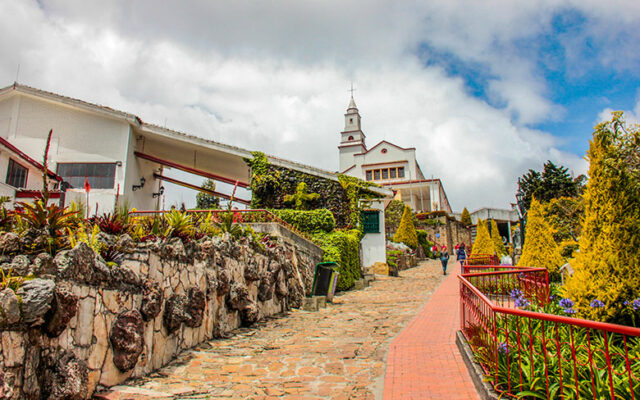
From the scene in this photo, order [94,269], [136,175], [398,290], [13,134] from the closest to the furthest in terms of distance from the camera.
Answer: [94,269], [398,290], [13,134], [136,175]

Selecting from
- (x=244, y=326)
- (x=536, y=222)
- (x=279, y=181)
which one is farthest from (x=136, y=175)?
(x=536, y=222)

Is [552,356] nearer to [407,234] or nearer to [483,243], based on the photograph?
[483,243]

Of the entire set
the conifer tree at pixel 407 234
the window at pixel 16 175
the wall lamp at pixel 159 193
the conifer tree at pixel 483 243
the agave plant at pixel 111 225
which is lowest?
the agave plant at pixel 111 225

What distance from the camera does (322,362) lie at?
6.72 meters

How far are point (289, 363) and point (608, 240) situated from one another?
5090mm

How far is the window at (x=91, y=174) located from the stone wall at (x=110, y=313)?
11765 millimetres

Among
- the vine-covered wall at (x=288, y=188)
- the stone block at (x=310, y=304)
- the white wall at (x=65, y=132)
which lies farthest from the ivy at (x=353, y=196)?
the white wall at (x=65, y=132)

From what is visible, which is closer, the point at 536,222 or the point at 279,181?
the point at 536,222

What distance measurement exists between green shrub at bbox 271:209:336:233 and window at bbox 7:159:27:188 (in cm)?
1073

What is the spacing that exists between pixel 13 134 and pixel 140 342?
58.3 feet

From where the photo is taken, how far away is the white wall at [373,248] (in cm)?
2314

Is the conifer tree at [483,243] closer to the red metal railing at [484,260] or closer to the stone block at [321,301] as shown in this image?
the red metal railing at [484,260]

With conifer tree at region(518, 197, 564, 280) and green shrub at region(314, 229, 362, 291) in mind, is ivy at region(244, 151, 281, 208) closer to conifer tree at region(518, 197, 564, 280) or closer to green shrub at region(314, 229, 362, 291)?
green shrub at region(314, 229, 362, 291)

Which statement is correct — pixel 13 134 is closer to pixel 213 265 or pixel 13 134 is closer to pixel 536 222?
pixel 213 265
